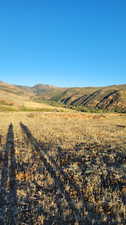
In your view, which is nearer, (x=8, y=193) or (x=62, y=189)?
(x=8, y=193)

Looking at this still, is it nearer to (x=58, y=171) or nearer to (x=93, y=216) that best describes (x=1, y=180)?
(x=58, y=171)

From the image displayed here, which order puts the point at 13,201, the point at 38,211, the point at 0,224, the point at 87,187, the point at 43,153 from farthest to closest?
the point at 43,153
the point at 87,187
the point at 13,201
the point at 38,211
the point at 0,224

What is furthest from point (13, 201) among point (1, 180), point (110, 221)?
point (110, 221)

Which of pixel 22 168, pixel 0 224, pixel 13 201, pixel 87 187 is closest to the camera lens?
pixel 0 224

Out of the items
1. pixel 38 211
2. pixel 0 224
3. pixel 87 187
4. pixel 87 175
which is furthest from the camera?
pixel 87 175

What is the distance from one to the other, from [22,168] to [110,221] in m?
6.23

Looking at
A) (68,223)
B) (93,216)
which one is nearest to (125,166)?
(93,216)

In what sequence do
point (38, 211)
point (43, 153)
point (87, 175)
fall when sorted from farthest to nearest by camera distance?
1. point (43, 153)
2. point (87, 175)
3. point (38, 211)

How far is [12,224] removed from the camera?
566cm

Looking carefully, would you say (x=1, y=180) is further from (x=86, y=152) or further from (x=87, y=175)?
(x=86, y=152)

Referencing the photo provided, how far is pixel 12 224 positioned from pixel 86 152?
923 cm

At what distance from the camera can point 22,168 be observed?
10.5m

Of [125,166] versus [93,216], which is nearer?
[93,216]

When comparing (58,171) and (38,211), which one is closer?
(38,211)
